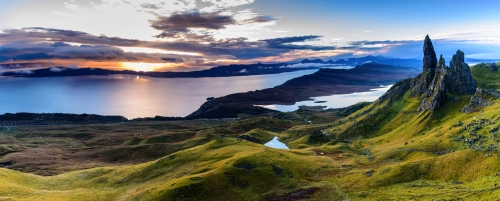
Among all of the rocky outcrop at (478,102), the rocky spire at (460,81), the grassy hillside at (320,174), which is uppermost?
the rocky spire at (460,81)

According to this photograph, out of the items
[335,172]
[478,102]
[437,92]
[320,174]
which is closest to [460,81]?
[437,92]

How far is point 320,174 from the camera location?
322ft

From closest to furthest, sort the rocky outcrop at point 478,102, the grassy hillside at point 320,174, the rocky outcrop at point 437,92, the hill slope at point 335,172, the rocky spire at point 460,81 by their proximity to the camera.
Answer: the grassy hillside at point 320,174
the hill slope at point 335,172
the rocky outcrop at point 478,102
the rocky outcrop at point 437,92
the rocky spire at point 460,81

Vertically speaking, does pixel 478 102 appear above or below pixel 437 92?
below

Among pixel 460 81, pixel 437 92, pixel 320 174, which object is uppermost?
pixel 460 81

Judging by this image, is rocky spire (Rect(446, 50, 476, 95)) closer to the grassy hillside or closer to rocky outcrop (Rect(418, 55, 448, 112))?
rocky outcrop (Rect(418, 55, 448, 112))

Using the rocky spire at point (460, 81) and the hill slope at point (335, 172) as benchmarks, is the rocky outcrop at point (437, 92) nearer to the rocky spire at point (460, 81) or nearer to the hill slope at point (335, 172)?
the hill slope at point (335, 172)

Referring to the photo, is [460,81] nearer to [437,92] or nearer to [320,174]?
[437,92]

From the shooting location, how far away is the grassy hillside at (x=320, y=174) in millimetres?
73375

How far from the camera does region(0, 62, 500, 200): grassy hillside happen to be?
73375 mm

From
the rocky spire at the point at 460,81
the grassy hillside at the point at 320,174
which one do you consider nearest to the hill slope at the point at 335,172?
the grassy hillside at the point at 320,174

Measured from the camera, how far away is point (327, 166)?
105 metres

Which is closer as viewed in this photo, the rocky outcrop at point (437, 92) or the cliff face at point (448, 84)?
the rocky outcrop at point (437, 92)

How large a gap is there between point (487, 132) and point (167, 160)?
114 m
